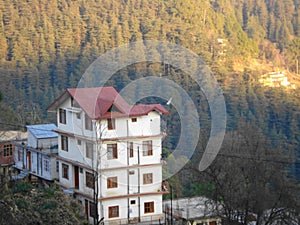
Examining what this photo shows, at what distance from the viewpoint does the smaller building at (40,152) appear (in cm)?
1688

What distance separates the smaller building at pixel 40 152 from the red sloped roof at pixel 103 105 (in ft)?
6.91

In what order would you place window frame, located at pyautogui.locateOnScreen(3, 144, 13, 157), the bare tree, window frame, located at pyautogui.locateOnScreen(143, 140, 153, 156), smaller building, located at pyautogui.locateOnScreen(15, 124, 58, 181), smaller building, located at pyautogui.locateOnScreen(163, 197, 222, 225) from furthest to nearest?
window frame, located at pyautogui.locateOnScreen(3, 144, 13, 157)
smaller building, located at pyautogui.locateOnScreen(15, 124, 58, 181)
smaller building, located at pyautogui.locateOnScreen(163, 197, 222, 225)
the bare tree
window frame, located at pyautogui.locateOnScreen(143, 140, 153, 156)

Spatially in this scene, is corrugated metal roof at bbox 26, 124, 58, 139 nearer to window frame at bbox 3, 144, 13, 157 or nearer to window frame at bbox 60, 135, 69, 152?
window frame at bbox 60, 135, 69, 152

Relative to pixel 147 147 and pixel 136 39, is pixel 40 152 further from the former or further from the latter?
pixel 136 39

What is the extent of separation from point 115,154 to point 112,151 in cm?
10

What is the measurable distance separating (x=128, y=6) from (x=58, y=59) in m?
14.5

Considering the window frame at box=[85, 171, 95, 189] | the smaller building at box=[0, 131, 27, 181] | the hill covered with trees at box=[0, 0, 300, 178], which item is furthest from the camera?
the hill covered with trees at box=[0, 0, 300, 178]

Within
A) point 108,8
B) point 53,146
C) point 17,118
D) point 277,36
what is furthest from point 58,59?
point 277,36

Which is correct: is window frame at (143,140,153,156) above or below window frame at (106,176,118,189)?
above

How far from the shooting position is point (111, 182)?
1498cm

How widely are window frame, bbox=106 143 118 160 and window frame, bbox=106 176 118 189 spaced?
19.5 inches

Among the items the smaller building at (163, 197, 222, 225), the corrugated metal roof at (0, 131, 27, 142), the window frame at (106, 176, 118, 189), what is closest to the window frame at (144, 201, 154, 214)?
the smaller building at (163, 197, 222, 225)

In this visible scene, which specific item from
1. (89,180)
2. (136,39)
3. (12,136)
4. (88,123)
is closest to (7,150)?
(12,136)

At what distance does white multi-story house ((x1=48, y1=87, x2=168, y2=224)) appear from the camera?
1477 cm
